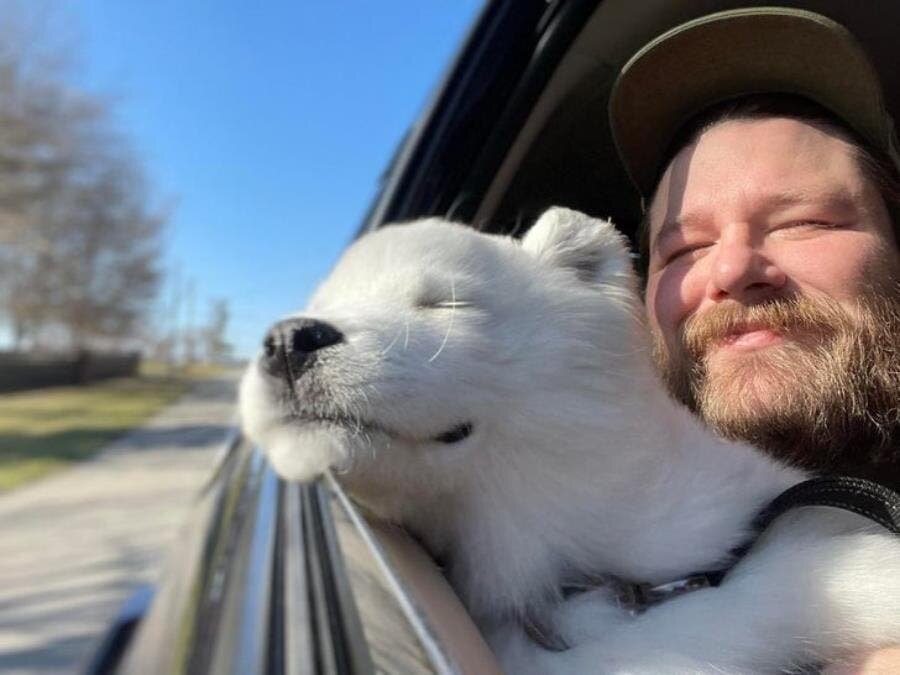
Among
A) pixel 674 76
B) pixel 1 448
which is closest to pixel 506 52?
pixel 674 76

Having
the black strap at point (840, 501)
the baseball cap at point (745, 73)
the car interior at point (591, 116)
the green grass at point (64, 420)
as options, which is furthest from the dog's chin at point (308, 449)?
the green grass at point (64, 420)

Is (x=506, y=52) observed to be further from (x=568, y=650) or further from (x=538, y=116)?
(x=568, y=650)

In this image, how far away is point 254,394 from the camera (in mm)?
1572

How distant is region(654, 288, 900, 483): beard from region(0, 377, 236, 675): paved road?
1149mm

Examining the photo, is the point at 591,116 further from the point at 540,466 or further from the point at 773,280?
the point at 540,466

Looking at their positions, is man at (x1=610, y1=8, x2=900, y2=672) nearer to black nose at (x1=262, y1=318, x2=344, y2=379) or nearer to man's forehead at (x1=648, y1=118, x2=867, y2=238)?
man's forehead at (x1=648, y1=118, x2=867, y2=238)

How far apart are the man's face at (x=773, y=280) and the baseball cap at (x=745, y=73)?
0.10 m

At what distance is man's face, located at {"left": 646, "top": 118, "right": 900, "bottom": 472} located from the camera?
7.32 feet

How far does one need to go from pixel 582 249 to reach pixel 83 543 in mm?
8610

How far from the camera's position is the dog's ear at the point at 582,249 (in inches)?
76.4

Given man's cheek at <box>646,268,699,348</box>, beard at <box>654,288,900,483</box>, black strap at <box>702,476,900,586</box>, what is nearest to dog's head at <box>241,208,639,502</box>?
black strap at <box>702,476,900,586</box>

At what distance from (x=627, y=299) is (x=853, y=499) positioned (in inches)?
23.6

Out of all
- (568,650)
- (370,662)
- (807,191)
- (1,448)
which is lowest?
(1,448)

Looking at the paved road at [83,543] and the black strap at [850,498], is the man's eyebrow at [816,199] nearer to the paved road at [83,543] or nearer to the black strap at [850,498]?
the black strap at [850,498]
